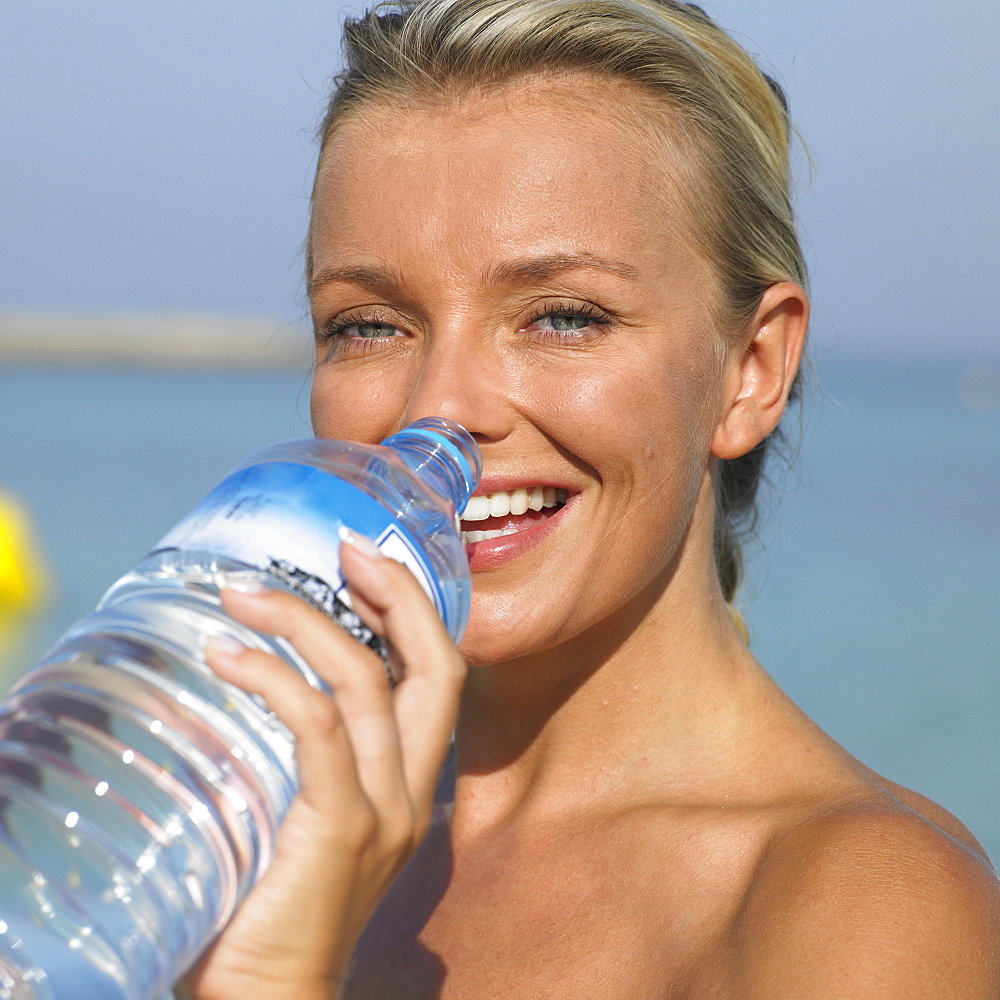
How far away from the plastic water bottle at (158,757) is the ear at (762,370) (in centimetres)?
94

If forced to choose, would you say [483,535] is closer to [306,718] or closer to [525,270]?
[525,270]

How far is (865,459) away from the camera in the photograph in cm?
3169

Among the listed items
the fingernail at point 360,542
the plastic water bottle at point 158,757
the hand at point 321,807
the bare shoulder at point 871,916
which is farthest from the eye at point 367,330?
the bare shoulder at point 871,916

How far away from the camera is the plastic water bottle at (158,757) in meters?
1.28

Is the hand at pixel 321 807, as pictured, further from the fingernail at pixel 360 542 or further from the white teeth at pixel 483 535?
the white teeth at pixel 483 535

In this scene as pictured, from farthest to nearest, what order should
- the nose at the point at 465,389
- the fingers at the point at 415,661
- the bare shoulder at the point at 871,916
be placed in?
1. the nose at the point at 465,389
2. the bare shoulder at the point at 871,916
3. the fingers at the point at 415,661

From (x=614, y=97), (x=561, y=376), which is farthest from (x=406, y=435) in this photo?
(x=614, y=97)

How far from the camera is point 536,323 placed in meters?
2.11

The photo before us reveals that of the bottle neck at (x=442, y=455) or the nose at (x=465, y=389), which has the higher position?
the nose at (x=465, y=389)

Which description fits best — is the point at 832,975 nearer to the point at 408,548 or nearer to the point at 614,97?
the point at 408,548

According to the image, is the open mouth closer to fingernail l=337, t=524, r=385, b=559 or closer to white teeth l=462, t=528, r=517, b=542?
white teeth l=462, t=528, r=517, b=542

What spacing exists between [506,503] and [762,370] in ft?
2.07

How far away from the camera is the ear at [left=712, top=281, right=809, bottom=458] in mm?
2324

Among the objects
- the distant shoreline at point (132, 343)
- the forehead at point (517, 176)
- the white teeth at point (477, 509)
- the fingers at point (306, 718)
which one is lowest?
the fingers at point (306, 718)
